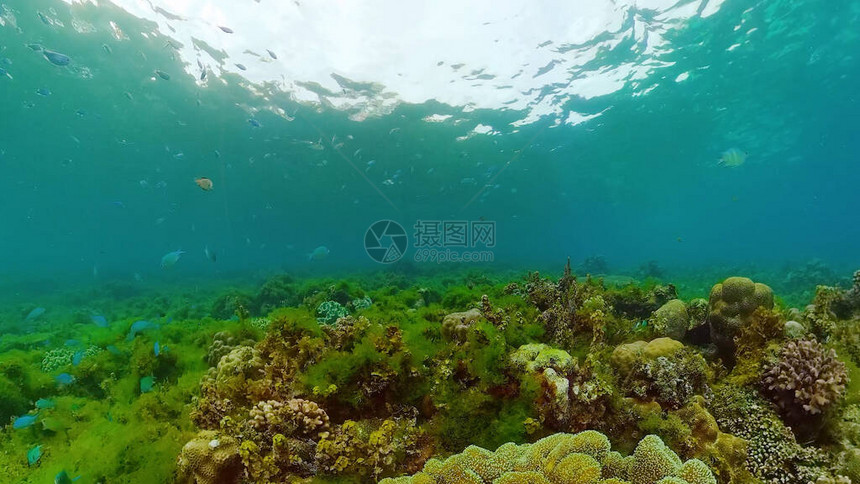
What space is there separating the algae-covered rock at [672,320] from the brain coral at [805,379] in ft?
5.69

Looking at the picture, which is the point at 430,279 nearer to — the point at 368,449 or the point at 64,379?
the point at 64,379

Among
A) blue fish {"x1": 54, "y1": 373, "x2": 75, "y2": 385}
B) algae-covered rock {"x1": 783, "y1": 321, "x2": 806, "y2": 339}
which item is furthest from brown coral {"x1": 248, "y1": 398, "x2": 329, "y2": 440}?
algae-covered rock {"x1": 783, "y1": 321, "x2": 806, "y2": 339}

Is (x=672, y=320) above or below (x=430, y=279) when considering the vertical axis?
above

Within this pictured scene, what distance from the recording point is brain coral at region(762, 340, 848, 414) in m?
4.28

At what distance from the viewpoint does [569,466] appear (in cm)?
273

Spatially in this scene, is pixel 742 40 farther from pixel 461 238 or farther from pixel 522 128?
pixel 461 238

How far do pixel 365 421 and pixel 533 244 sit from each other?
13622 centimetres

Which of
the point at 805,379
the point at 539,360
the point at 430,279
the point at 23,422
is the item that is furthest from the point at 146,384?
the point at 430,279

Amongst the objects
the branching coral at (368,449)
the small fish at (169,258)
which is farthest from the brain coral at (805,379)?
the small fish at (169,258)

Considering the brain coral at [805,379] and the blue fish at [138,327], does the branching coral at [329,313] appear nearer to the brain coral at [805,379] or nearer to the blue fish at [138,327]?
the blue fish at [138,327]

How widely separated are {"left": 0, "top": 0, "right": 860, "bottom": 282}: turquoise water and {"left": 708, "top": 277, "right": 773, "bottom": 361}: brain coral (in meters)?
10.6

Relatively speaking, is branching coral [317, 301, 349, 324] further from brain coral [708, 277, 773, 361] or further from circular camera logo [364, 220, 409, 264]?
brain coral [708, 277, 773, 361]

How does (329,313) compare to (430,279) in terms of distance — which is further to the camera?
(430,279)

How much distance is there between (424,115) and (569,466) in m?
28.3
